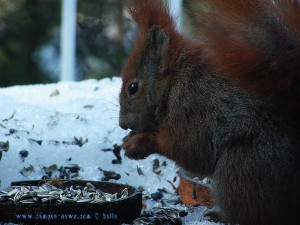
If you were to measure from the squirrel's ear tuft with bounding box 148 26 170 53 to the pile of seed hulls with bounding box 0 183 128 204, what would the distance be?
51cm

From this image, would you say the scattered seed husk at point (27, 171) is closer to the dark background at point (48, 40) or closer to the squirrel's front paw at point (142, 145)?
the squirrel's front paw at point (142, 145)

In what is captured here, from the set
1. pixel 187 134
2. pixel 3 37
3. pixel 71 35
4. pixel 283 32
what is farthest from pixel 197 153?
pixel 3 37

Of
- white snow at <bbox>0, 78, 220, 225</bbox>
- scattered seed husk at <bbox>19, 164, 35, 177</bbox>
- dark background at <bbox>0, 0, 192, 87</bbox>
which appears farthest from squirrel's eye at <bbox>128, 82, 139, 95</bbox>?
dark background at <bbox>0, 0, 192, 87</bbox>

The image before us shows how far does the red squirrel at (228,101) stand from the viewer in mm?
2377

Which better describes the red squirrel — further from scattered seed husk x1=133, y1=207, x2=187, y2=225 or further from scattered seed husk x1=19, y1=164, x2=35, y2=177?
scattered seed husk x1=19, y1=164, x2=35, y2=177

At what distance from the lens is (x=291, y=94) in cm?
241

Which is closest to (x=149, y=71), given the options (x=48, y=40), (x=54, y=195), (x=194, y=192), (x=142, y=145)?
(x=142, y=145)

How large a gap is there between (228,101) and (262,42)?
0.26 m

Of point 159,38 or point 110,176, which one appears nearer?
point 159,38

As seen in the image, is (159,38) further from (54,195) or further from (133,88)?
(54,195)

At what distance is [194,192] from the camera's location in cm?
289

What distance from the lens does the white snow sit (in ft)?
10.2

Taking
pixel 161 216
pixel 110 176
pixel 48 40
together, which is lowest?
pixel 161 216

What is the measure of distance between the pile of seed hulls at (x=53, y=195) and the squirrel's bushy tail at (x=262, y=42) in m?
0.57
